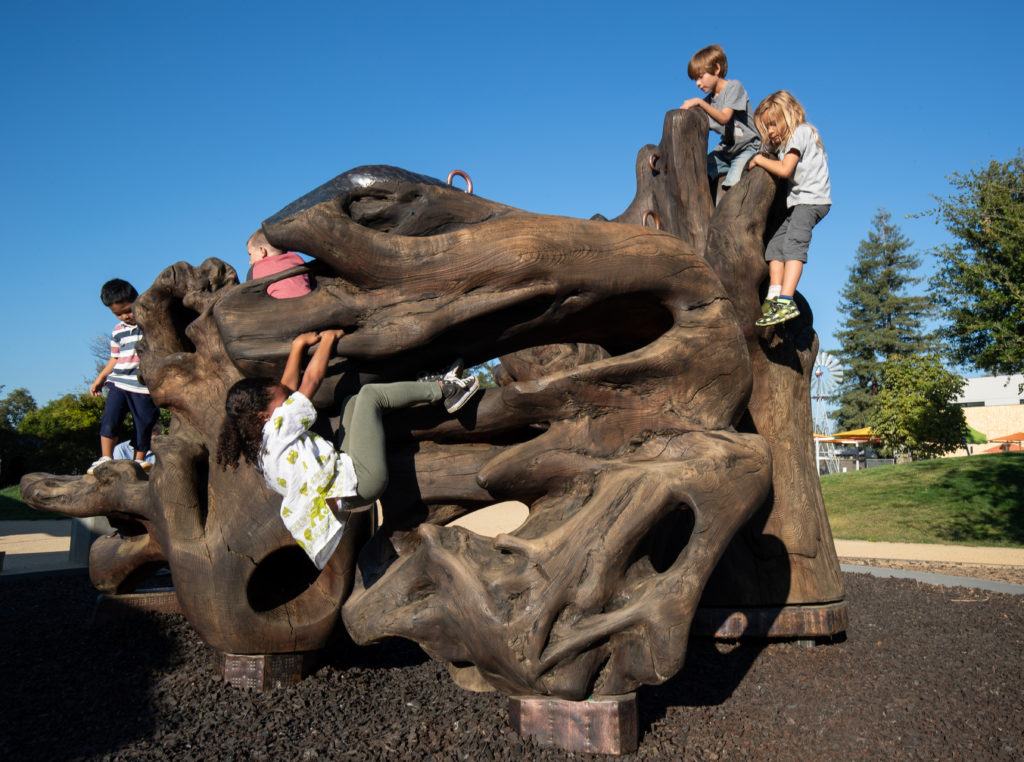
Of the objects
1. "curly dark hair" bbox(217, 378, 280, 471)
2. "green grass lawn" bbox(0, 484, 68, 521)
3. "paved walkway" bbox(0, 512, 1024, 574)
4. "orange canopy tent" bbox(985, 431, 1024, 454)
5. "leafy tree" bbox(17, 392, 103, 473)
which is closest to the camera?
"curly dark hair" bbox(217, 378, 280, 471)

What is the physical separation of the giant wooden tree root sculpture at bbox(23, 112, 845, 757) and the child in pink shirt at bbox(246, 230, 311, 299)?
22cm

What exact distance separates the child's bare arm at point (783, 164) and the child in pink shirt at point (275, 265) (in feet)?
9.12

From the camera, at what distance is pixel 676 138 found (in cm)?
552

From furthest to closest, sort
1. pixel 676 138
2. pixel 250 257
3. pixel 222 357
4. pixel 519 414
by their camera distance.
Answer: pixel 676 138, pixel 250 257, pixel 222 357, pixel 519 414

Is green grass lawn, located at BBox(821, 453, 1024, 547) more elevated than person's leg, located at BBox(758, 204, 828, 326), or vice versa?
person's leg, located at BBox(758, 204, 828, 326)

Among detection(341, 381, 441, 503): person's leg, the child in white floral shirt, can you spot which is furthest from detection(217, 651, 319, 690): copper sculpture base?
detection(341, 381, 441, 503): person's leg

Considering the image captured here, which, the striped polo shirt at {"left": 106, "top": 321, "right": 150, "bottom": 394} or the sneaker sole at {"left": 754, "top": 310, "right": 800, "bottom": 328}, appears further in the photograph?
the striped polo shirt at {"left": 106, "top": 321, "right": 150, "bottom": 394}

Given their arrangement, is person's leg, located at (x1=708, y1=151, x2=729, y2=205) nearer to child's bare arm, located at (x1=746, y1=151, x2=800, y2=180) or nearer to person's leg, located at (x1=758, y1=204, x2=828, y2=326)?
child's bare arm, located at (x1=746, y1=151, x2=800, y2=180)

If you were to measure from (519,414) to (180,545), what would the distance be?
1951mm

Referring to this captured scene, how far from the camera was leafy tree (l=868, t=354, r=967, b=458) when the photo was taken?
89.9ft

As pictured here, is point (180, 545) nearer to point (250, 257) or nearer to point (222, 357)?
point (222, 357)

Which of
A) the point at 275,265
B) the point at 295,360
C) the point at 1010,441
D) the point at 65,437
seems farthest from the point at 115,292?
the point at 1010,441

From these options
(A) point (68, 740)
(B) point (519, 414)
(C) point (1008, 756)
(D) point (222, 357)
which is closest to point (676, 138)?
(B) point (519, 414)

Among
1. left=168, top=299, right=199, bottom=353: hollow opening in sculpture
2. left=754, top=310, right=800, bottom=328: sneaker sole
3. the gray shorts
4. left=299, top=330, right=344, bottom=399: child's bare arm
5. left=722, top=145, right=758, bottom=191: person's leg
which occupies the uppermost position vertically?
left=722, top=145, right=758, bottom=191: person's leg
